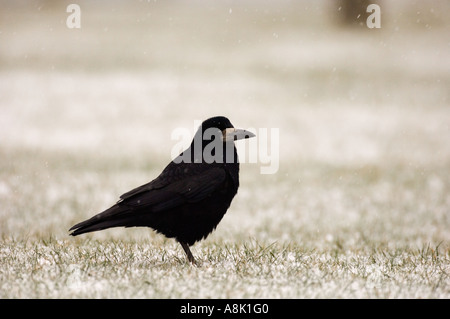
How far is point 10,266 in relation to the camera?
5.65 metres

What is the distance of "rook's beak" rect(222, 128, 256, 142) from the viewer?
5852 millimetres

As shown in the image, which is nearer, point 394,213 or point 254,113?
point 394,213

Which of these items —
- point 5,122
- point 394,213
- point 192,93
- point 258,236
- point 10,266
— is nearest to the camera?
point 10,266

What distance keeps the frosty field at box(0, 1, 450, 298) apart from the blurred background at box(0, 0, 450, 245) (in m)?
0.08

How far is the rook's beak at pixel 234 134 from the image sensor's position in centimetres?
585

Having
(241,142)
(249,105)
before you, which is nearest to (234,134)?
(241,142)

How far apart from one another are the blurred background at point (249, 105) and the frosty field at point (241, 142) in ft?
0.27

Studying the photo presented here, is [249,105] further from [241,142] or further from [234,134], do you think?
[234,134]

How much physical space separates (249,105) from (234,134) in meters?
16.5

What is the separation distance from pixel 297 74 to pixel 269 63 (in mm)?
2046

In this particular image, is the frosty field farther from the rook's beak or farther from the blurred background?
the rook's beak

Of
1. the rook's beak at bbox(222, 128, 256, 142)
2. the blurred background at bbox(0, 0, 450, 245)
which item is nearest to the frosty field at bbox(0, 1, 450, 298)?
the blurred background at bbox(0, 0, 450, 245)

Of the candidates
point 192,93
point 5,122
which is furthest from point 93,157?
point 192,93
